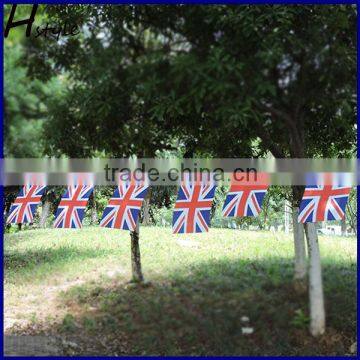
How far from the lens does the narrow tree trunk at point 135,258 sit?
394cm

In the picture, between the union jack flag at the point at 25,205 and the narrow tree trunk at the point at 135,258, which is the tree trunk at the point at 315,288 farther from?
the union jack flag at the point at 25,205

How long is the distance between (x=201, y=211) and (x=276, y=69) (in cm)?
118

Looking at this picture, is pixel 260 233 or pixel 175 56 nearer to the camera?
pixel 175 56

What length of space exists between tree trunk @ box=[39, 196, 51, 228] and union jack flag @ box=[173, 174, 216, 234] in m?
0.99

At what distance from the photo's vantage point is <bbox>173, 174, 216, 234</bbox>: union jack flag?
155 inches

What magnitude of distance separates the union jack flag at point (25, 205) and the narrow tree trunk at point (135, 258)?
0.78 meters

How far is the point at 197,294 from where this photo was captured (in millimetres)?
3863

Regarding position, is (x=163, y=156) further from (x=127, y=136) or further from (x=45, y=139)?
(x=45, y=139)

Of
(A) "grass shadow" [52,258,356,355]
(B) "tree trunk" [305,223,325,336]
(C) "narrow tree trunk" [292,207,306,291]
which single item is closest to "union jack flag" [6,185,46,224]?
(A) "grass shadow" [52,258,356,355]

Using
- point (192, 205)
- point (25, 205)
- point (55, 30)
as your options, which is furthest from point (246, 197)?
point (55, 30)

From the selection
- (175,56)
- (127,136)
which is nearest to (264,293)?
(127,136)

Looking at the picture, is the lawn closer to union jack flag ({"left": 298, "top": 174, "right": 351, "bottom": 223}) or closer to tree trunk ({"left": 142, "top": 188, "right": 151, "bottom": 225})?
tree trunk ({"left": 142, "top": 188, "right": 151, "bottom": 225})

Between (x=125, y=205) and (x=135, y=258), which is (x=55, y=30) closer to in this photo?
(x=125, y=205)

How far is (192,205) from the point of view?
12.9 ft
